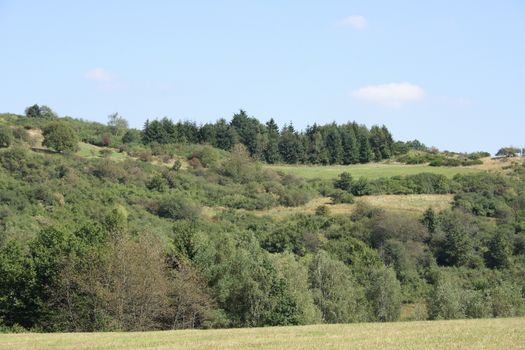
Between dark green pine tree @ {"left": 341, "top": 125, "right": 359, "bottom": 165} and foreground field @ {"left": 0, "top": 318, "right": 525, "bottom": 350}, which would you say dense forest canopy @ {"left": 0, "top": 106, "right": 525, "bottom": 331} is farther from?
foreground field @ {"left": 0, "top": 318, "right": 525, "bottom": 350}

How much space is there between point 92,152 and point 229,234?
152 feet

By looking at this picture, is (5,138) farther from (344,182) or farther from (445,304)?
(445,304)

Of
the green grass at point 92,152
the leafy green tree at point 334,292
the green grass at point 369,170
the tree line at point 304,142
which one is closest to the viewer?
the leafy green tree at point 334,292

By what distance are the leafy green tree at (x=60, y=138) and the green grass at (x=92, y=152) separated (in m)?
1.96

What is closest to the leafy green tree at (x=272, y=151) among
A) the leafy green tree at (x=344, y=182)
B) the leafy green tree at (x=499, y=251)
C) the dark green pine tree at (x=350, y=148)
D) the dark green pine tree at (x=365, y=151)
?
the dark green pine tree at (x=350, y=148)

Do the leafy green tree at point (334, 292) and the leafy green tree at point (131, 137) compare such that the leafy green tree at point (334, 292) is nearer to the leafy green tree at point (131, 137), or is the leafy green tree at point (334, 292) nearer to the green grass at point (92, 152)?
the green grass at point (92, 152)

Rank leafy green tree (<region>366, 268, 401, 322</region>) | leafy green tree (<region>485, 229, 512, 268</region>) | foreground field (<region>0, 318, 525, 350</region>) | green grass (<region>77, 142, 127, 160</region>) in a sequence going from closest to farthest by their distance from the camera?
1. foreground field (<region>0, 318, 525, 350</region>)
2. leafy green tree (<region>366, 268, 401, 322</region>)
3. leafy green tree (<region>485, 229, 512, 268</region>)
4. green grass (<region>77, 142, 127, 160</region>)

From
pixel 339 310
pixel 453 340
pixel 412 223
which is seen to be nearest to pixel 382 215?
pixel 412 223

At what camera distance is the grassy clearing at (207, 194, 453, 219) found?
94.7 metres

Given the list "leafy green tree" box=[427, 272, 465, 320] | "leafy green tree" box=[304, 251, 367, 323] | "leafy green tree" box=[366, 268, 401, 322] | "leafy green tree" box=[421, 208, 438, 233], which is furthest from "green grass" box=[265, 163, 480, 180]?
"leafy green tree" box=[427, 272, 465, 320]

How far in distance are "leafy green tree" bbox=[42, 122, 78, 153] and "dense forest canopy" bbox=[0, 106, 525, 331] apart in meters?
0.34

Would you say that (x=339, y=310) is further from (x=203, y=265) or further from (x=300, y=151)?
(x=300, y=151)

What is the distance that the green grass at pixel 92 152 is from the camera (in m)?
104

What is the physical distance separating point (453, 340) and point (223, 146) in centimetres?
11611
